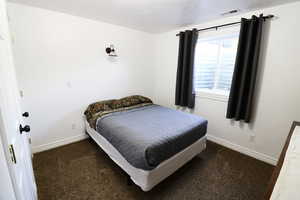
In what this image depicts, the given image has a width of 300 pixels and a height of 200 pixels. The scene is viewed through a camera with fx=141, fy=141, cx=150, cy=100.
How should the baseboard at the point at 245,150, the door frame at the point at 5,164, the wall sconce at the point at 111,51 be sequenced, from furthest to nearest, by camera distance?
the wall sconce at the point at 111,51
the baseboard at the point at 245,150
the door frame at the point at 5,164

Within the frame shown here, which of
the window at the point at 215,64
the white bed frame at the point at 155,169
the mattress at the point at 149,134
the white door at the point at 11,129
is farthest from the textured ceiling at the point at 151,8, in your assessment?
the white bed frame at the point at 155,169

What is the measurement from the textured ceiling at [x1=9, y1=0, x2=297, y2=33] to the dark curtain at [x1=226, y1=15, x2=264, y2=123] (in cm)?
30

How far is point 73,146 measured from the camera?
2.67 meters

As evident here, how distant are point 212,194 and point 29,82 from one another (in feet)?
10.1

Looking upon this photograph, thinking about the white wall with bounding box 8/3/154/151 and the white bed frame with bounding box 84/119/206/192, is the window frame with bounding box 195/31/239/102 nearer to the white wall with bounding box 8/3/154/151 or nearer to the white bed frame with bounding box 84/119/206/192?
the white bed frame with bounding box 84/119/206/192

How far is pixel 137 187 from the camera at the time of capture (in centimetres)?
177

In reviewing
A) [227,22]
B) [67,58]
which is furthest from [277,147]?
[67,58]

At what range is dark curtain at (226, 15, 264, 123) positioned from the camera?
2148 millimetres

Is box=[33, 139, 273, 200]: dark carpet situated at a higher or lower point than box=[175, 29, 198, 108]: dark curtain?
lower

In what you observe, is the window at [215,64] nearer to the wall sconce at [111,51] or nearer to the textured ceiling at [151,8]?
the textured ceiling at [151,8]

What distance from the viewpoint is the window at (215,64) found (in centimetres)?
270

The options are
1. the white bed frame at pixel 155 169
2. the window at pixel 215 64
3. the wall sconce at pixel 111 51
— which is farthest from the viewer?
the wall sconce at pixel 111 51

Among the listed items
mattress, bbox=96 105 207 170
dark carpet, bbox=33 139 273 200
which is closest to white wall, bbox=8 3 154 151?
dark carpet, bbox=33 139 273 200

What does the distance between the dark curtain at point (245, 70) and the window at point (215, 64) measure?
0.30m
